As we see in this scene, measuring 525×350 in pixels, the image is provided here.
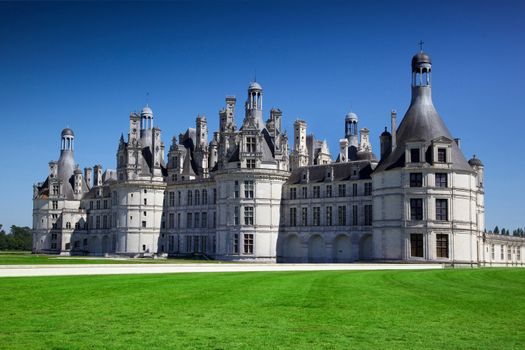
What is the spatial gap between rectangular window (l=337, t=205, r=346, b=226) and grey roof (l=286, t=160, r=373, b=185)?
9.21 ft

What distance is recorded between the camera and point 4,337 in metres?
13.9

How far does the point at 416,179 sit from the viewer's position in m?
56.7

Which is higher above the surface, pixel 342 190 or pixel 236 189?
pixel 236 189

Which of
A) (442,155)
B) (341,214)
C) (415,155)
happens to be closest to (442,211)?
(442,155)

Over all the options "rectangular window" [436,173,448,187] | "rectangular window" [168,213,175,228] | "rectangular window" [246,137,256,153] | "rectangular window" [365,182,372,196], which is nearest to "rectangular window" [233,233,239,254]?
"rectangular window" [246,137,256,153]

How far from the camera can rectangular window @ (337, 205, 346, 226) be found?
6581cm

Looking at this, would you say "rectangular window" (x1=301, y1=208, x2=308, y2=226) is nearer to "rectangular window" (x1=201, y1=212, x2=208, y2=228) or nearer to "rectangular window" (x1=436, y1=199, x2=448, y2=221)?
"rectangular window" (x1=201, y1=212, x2=208, y2=228)

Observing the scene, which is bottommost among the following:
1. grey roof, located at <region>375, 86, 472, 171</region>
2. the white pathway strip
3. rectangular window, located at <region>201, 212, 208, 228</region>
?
the white pathway strip

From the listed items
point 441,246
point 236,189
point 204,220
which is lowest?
point 441,246

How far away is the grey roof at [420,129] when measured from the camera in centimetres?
5747

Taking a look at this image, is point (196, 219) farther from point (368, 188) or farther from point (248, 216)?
point (368, 188)

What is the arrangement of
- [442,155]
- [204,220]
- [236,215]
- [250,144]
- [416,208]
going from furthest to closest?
1. [204,220]
2. [236,215]
3. [250,144]
4. [442,155]
5. [416,208]

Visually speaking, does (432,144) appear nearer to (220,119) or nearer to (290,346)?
(220,119)

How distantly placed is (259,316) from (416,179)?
42138mm
